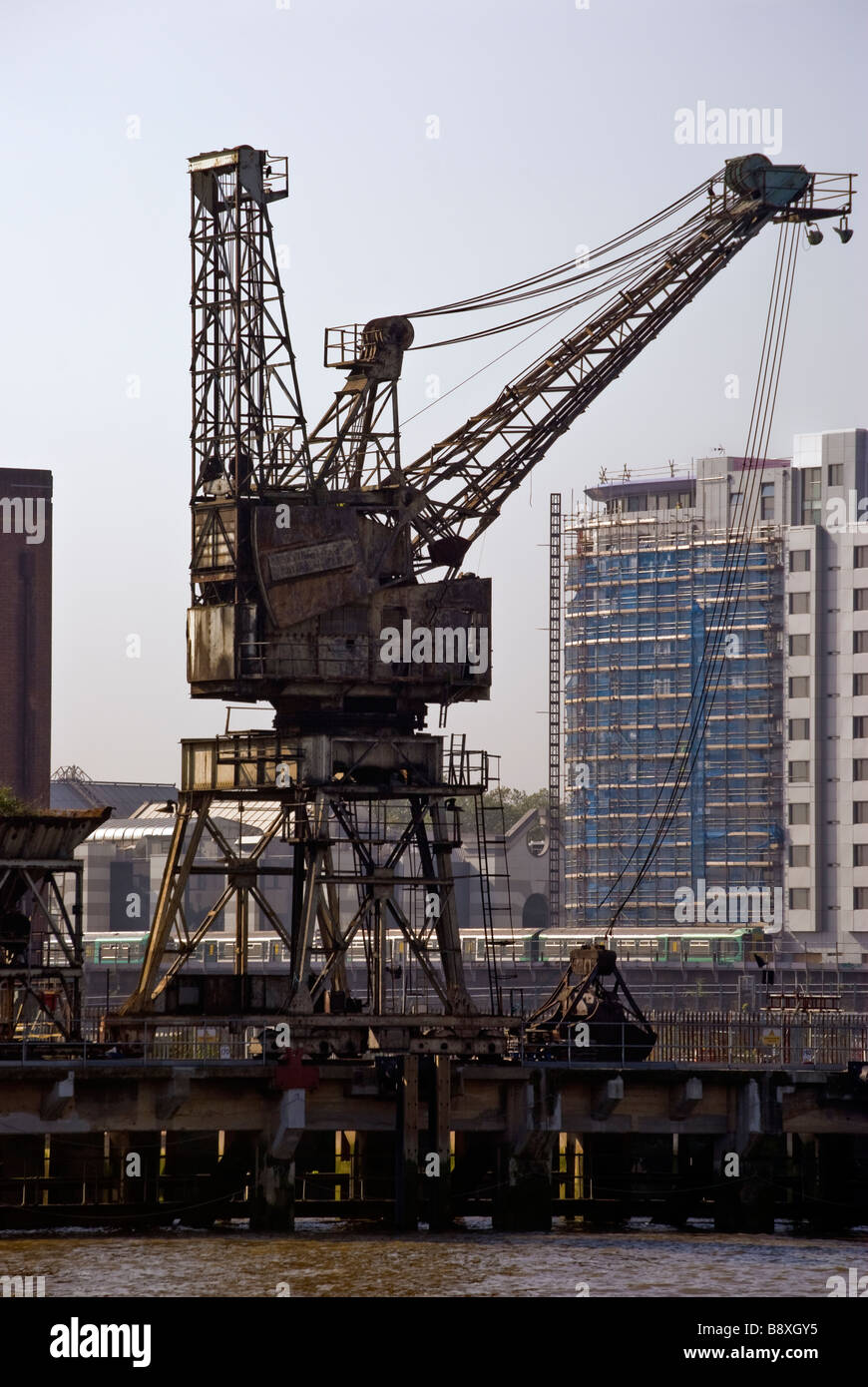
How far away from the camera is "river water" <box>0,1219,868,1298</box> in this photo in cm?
4369

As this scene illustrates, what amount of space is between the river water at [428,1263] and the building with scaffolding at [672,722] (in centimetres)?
8830

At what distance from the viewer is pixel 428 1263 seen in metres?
47.0

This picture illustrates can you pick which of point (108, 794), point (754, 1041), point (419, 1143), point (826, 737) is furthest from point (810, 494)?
point (419, 1143)

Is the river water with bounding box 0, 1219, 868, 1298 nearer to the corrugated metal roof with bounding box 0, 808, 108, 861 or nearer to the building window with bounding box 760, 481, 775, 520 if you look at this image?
the corrugated metal roof with bounding box 0, 808, 108, 861

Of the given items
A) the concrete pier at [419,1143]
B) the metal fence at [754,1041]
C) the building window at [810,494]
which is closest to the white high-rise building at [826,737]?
the building window at [810,494]

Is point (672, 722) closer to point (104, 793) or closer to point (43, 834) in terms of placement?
point (104, 793)

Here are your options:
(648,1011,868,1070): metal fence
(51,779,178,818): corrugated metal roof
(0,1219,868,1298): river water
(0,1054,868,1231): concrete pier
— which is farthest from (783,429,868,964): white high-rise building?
(0,1219,868,1298): river water

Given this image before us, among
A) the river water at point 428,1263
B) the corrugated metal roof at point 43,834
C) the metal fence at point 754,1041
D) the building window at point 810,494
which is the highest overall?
the building window at point 810,494

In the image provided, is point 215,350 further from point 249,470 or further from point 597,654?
point 597,654

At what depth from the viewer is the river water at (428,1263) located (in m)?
43.7

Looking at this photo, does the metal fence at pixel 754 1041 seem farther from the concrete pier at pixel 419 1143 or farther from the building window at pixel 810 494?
the building window at pixel 810 494

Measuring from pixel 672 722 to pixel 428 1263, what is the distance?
323 ft
